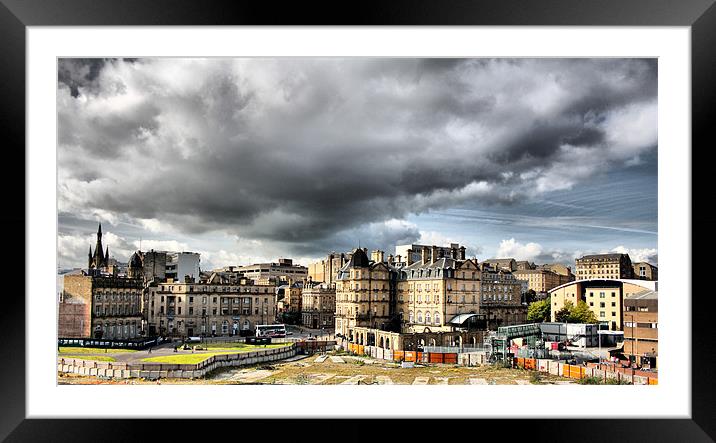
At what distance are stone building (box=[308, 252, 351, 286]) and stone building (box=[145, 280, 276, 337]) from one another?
0.63 metres

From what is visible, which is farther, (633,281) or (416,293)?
(416,293)

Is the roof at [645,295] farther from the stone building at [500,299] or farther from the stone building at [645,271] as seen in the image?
the stone building at [500,299]

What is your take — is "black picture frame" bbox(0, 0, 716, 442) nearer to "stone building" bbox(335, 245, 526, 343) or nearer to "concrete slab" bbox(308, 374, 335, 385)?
"concrete slab" bbox(308, 374, 335, 385)

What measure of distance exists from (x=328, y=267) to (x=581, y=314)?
11.6 ft

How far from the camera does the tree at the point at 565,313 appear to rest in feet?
25.7

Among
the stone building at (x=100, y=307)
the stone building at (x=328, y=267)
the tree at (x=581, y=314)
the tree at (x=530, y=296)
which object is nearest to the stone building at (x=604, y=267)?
the tree at (x=581, y=314)

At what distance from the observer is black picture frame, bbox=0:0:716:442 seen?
2514 millimetres

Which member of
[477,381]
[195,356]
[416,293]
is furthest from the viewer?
[416,293]

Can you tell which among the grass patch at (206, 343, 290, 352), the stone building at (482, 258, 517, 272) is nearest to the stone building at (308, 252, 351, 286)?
the grass patch at (206, 343, 290, 352)

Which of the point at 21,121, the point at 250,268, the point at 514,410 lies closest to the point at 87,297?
the point at 250,268

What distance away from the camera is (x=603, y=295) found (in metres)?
7.54
